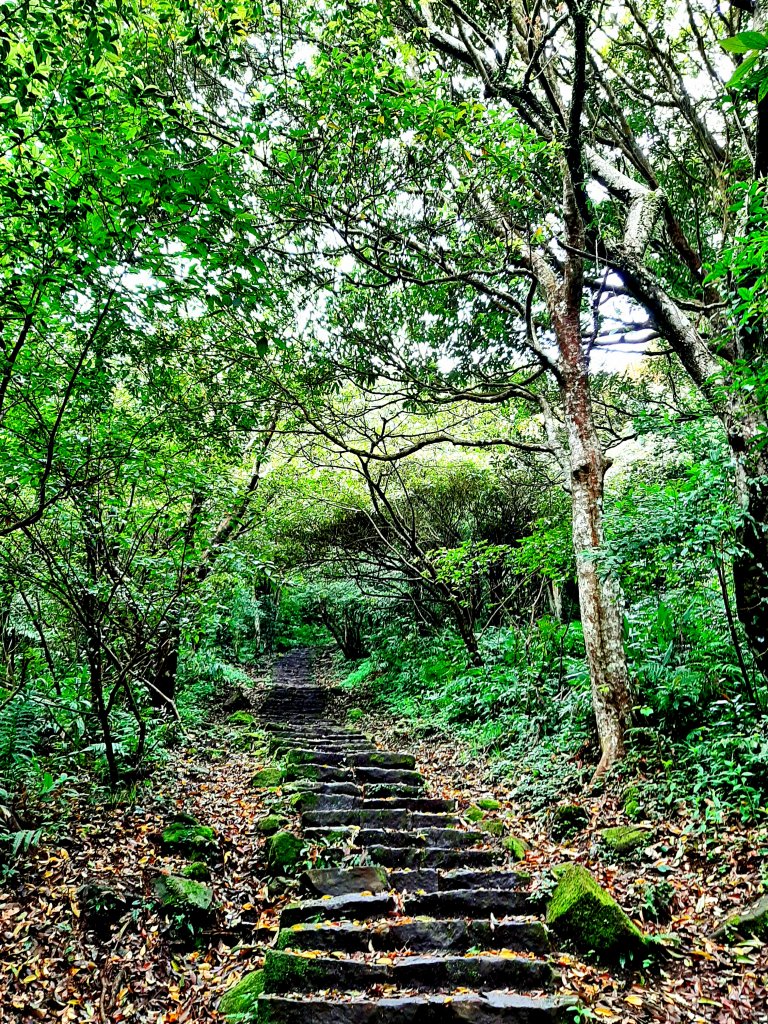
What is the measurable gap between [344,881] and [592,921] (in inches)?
73.4

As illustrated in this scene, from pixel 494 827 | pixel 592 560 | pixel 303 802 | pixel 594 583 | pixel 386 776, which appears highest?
pixel 592 560

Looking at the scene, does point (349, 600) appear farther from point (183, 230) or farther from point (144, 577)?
point (183, 230)

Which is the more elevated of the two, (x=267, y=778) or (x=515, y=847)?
(x=267, y=778)

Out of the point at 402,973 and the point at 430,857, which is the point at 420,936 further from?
the point at 430,857

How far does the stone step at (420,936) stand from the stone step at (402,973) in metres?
0.24

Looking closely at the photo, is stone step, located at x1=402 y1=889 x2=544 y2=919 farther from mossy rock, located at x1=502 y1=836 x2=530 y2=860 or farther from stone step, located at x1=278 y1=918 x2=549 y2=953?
mossy rock, located at x1=502 y1=836 x2=530 y2=860

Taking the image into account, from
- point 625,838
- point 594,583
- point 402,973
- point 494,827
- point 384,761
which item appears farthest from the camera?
point 384,761

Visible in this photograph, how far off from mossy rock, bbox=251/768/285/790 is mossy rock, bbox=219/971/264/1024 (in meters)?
3.29

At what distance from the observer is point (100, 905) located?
3.90 m

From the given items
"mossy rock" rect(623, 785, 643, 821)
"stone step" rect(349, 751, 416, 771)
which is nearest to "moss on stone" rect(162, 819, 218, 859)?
"stone step" rect(349, 751, 416, 771)

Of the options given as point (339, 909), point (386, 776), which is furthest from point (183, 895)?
point (386, 776)

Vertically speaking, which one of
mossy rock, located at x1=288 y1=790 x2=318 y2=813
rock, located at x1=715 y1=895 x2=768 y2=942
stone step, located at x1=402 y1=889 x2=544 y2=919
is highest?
mossy rock, located at x1=288 y1=790 x2=318 y2=813

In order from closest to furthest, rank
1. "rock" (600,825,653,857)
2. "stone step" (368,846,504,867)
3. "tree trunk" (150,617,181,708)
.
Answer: "rock" (600,825,653,857)
"stone step" (368,846,504,867)
"tree trunk" (150,617,181,708)

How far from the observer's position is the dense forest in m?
3.37
